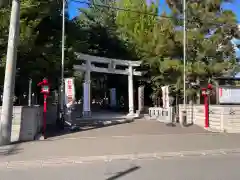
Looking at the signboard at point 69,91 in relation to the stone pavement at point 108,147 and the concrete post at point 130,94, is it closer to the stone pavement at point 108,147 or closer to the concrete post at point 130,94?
the stone pavement at point 108,147

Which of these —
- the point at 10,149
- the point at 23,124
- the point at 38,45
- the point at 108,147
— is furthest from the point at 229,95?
the point at 10,149

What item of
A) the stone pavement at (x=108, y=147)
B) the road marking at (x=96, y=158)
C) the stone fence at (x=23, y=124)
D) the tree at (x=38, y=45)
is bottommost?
the road marking at (x=96, y=158)

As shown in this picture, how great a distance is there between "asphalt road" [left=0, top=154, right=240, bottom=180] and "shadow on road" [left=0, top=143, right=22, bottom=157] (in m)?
2.32

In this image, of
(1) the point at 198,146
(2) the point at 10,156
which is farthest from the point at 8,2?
(1) the point at 198,146

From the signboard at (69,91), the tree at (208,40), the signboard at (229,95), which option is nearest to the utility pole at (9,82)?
the signboard at (69,91)

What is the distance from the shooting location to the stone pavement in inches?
410

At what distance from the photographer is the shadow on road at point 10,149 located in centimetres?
1111

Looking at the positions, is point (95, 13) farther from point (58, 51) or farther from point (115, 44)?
point (58, 51)

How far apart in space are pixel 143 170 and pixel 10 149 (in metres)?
5.41

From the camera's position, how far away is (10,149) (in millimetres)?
11844

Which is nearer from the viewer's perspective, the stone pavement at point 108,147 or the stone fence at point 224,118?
the stone pavement at point 108,147

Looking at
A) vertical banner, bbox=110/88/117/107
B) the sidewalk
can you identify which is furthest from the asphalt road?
vertical banner, bbox=110/88/117/107

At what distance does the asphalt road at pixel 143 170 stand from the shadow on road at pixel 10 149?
2.32m

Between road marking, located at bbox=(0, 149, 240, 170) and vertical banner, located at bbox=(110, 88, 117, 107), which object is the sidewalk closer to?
road marking, located at bbox=(0, 149, 240, 170)
